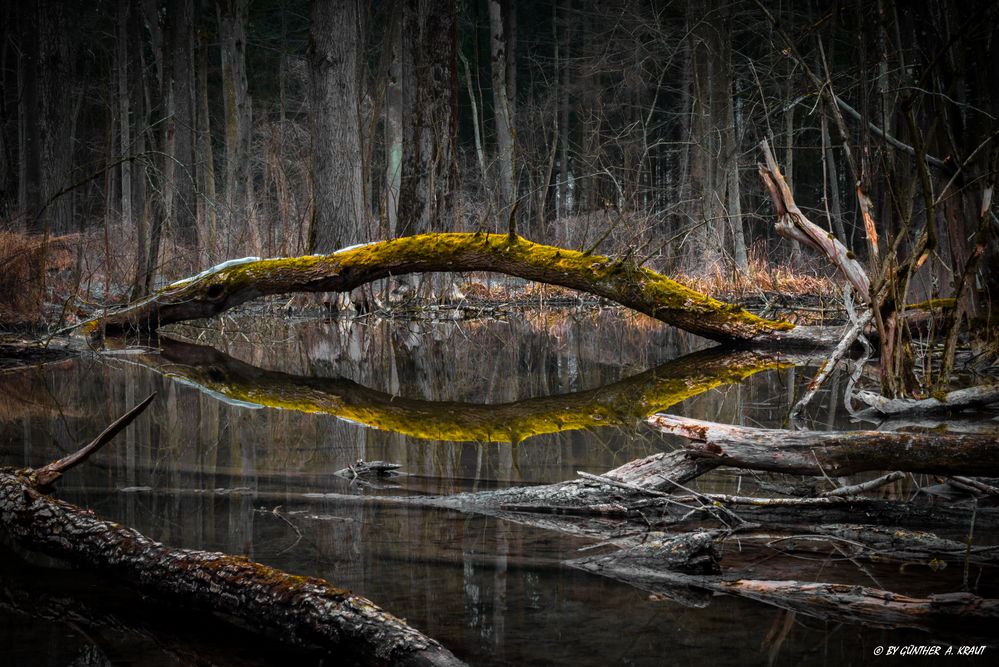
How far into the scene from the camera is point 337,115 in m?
14.0

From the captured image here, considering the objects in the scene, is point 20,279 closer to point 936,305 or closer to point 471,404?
point 471,404

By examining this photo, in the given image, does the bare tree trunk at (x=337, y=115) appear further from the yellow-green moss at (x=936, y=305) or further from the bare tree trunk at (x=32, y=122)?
the yellow-green moss at (x=936, y=305)

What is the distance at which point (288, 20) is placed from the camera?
32094mm

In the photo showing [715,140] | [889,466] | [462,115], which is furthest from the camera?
Answer: [462,115]

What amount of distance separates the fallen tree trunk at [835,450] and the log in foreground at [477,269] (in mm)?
5713

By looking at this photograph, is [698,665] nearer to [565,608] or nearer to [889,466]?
[565,608]

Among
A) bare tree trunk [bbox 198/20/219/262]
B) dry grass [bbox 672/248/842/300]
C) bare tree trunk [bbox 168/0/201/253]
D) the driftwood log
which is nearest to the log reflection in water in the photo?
the driftwood log

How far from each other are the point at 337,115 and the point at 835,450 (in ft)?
38.8

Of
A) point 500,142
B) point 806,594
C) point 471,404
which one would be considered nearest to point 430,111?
point 471,404

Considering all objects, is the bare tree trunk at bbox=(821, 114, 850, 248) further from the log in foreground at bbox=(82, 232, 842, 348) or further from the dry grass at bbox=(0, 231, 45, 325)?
the dry grass at bbox=(0, 231, 45, 325)

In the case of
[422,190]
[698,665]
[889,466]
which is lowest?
[698,665]

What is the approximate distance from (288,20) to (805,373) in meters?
28.8

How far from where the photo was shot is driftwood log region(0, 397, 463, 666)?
7.62 ft

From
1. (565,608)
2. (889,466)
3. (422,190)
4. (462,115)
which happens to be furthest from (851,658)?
(462,115)
